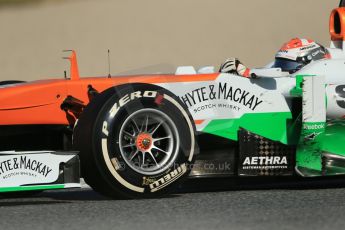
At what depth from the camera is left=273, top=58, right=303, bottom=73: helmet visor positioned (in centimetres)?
793

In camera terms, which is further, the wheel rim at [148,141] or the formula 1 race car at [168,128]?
the wheel rim at [148,141]

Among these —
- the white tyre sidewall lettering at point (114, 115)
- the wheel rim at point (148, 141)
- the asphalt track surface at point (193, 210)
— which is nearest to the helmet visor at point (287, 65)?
the asphalt track surface at point (193, 210)

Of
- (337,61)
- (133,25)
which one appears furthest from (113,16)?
(337,61)

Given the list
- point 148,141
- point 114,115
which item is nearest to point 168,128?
point 148,141

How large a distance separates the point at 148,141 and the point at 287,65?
200 centimetres

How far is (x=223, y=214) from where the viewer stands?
564 centimetres

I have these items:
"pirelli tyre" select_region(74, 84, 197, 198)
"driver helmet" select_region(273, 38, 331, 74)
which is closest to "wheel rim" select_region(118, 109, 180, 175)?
"pirelli tyre" select_region(74, 84, 197, 198)

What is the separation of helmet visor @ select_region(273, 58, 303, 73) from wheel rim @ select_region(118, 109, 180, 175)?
1.74 meters

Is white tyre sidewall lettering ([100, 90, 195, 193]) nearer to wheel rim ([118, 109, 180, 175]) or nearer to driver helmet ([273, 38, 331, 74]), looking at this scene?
wheel rim ([118, 109, 180, 175])

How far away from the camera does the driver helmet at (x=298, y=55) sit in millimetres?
7926

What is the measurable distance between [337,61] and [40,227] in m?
3.22

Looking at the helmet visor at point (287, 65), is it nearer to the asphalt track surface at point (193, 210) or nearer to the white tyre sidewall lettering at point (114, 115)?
the asphalt track surface at point (193, 210)

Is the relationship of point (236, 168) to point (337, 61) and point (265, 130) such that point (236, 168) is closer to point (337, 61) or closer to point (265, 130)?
point (265, 130)

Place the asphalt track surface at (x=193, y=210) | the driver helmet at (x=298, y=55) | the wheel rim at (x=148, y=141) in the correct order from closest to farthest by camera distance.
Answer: the asphalt track surface at (x=193, y=210), the wheel rim at (x=148, y=141), the driver helmet at (x=298, y=55)
